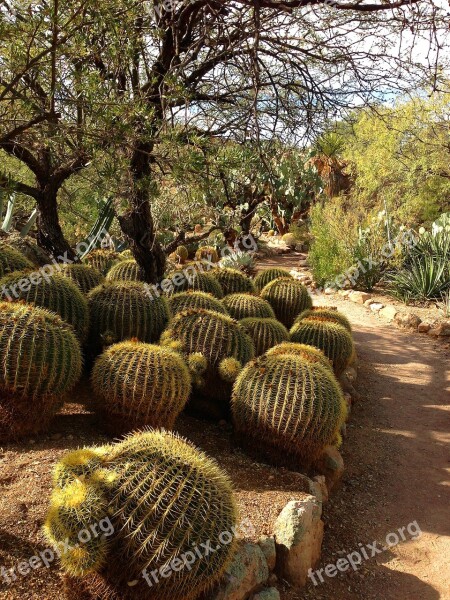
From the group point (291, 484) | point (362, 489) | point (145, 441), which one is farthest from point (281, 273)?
point (145, 441)

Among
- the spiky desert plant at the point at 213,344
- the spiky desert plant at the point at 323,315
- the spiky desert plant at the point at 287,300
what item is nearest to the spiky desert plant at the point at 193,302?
the spiky desert plant at the point at 213,344

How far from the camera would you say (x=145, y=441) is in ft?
8.20

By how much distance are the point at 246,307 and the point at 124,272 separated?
136 centimetres

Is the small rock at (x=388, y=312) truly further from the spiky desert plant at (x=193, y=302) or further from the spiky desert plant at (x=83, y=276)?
A: the spiky desert plant at (x=83, y=276)

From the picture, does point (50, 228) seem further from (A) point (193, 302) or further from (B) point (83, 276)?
(A) point (193, 302)

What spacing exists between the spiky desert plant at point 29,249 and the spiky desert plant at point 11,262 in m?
0.65

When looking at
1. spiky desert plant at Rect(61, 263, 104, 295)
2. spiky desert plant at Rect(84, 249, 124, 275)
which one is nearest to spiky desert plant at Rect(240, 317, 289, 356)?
spiky desert plant at Rect(61, 263, 104, 295)

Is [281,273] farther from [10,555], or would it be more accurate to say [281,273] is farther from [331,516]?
[10,555]

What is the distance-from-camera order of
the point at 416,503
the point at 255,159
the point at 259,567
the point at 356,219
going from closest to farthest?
the point at 259,567
the point at 416,503
the point at 255,159
the point at 356,219

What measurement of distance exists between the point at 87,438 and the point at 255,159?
2.60 metres

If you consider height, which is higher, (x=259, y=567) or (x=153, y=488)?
(x=153, y=488)

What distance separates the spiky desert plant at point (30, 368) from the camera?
3.29 m

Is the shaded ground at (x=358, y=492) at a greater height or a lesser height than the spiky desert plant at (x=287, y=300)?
lesser

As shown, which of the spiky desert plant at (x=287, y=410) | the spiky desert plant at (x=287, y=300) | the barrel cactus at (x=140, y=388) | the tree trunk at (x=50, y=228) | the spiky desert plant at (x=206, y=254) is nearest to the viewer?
the barrel cactus at (x=140, y=388)
